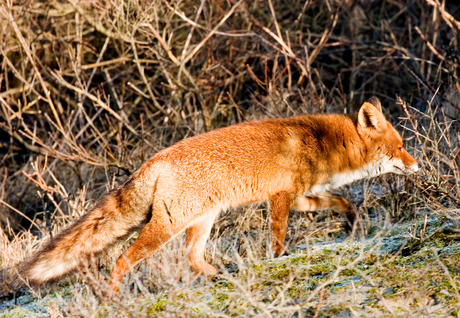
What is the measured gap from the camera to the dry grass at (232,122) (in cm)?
336

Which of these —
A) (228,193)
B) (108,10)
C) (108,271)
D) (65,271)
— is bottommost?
(108,271)

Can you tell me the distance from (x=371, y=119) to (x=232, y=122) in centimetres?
341

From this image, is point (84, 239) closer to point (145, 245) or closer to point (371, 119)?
point (145, 245)

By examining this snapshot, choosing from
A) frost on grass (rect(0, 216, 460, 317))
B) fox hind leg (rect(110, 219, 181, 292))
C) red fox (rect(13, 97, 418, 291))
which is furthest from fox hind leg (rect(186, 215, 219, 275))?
frost on grass (rect(0, 216, 460, 317))

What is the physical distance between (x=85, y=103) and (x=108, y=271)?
243 inches

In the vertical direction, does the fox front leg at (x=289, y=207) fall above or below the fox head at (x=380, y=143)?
below

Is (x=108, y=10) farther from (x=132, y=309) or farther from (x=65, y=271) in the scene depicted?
(x=132, y=309)

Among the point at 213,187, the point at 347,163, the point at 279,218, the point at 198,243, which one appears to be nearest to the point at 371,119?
the point at 347,163

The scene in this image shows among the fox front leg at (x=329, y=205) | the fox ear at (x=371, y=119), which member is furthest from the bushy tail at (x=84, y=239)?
the fox ear at (x=371, y=119)

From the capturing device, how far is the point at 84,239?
4.57 m

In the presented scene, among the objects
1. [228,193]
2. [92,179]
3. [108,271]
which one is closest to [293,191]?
[228,193]

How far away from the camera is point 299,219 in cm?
568

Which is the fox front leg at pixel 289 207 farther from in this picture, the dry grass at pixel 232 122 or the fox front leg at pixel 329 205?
the dry grass at pixel 232 122

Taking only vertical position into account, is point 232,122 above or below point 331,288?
below
